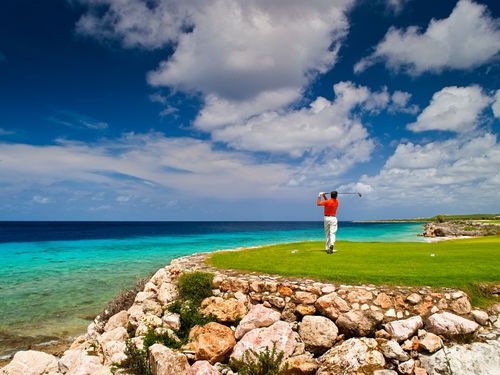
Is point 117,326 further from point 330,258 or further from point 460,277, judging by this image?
point 460,277

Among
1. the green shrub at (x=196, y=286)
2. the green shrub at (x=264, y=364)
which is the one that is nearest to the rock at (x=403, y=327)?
the green shrub at (x=264, y=364)

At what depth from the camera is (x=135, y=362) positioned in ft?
29.0

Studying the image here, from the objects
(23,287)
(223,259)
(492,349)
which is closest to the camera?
(492,349)

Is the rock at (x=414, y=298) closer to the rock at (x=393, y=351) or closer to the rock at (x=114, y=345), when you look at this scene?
the rock at (x=393, y=351)

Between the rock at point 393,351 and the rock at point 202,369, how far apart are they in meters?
4.10

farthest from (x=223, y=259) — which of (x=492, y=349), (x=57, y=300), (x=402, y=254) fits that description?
(x=57, y=300)

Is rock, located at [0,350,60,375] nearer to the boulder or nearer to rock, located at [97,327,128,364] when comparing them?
rock, located at [97,327,128,364]

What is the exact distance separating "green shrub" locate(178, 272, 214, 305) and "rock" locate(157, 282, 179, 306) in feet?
1.32

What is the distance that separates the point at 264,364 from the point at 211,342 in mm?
1673

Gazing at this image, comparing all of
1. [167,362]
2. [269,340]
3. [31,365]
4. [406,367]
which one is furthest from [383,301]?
[31,365]

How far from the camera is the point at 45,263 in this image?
36750 mm

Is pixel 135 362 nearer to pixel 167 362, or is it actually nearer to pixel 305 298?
pixel 167 362

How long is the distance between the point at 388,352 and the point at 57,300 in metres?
21.1

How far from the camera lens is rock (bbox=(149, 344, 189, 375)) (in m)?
7.83
